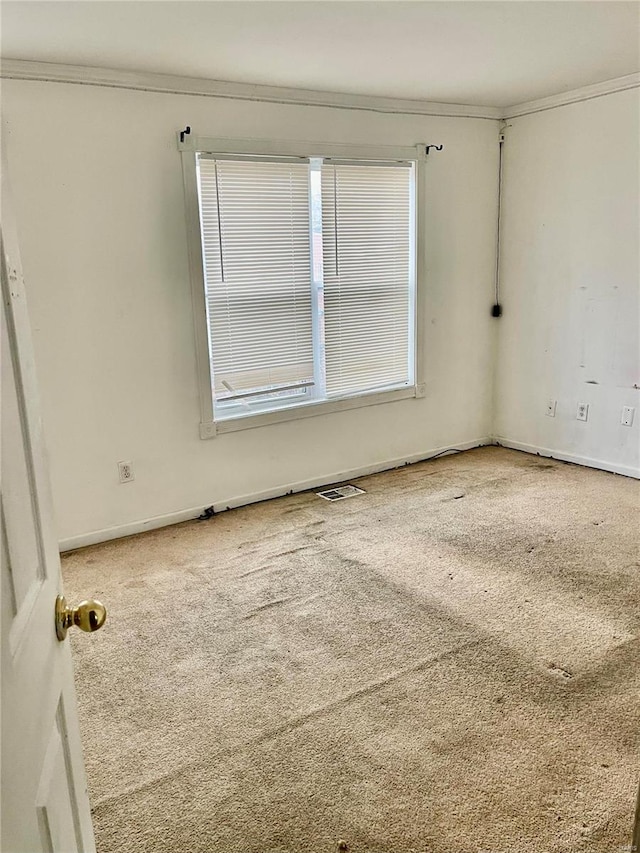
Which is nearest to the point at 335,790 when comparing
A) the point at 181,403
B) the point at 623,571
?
the point at 623,571

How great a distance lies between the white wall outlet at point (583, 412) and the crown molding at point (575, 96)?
6.19 ft

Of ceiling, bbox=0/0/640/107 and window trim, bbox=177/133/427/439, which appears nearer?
ceiling, bbox=0/0/640/107

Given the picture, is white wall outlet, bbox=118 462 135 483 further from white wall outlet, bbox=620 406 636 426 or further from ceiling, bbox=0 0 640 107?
white wall outlet, bbox=620 406 636 426

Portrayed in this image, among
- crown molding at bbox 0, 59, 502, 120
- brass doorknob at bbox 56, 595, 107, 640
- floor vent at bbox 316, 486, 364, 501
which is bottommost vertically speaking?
floor vent at bbox 316, 486, 364, 501

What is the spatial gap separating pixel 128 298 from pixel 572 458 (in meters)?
3.07

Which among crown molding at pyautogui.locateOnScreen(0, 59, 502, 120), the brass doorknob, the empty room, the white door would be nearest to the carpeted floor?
the empty room

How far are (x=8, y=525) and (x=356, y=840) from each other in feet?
4.21

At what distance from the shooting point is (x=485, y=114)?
14.2 ft

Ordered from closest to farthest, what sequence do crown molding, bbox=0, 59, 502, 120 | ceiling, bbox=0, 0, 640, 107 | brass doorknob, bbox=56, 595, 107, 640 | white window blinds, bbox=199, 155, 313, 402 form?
brass doorknob, bbox=56, 595, 107, 640
ceiling, bbox=0, 0, 640, 107
crown molding, bbox=0, 59, 502, 120
white window blinds, bbox=199, 155, 313, 402

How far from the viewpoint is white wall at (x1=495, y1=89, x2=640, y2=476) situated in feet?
12.8

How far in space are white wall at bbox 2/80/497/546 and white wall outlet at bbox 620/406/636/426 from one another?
1696 mm

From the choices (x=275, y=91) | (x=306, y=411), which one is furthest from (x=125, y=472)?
(x=275, y=91)

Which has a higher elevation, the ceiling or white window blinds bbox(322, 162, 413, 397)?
the ceiling

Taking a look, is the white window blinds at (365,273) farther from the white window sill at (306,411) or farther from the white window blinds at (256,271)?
the white window blinds at (256,271)
